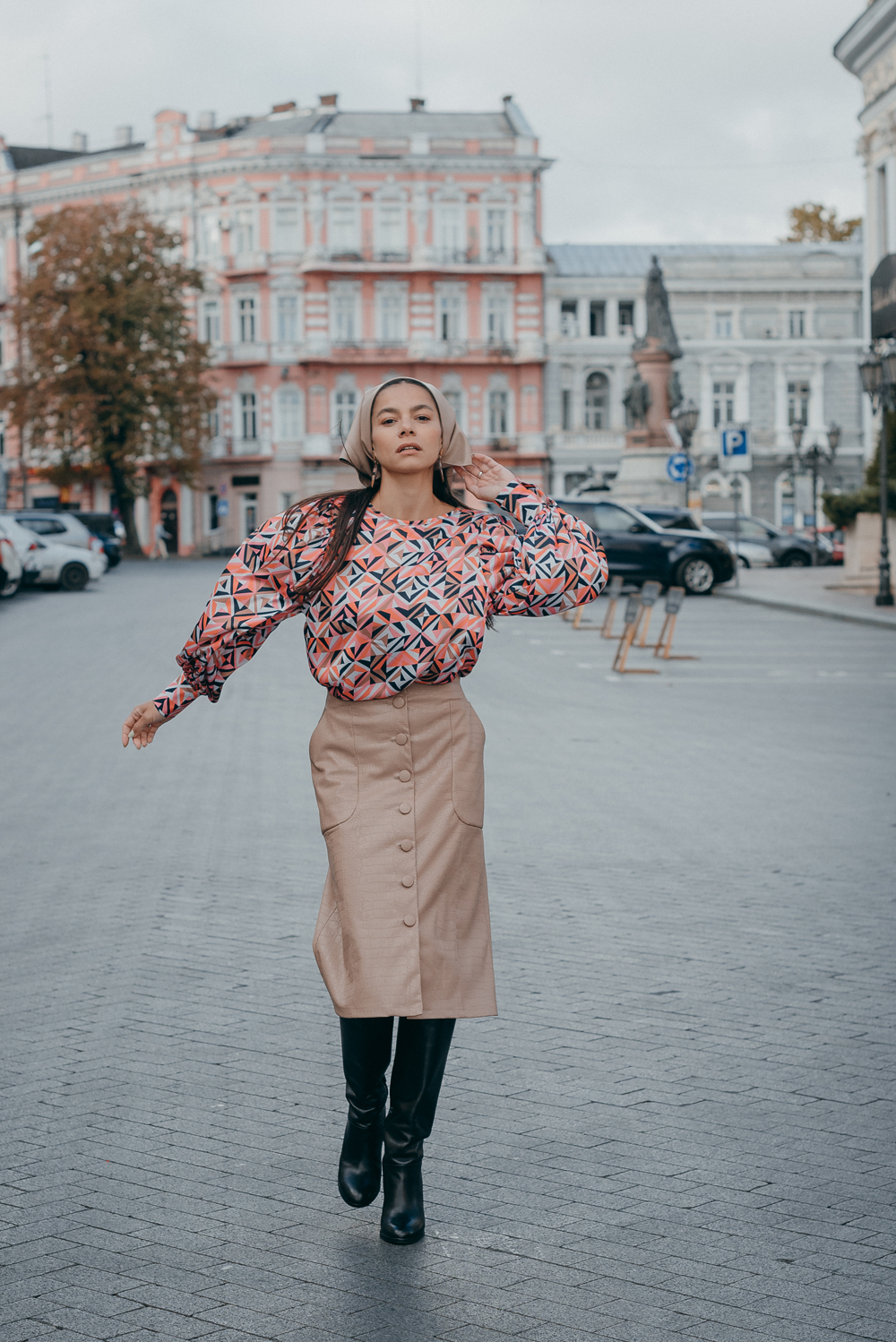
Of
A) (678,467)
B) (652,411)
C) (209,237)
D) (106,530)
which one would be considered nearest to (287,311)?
(209,237)

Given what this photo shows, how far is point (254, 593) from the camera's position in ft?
12.5

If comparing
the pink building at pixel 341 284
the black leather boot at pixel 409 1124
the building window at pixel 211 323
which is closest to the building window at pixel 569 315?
the pink building at pixel 341 284

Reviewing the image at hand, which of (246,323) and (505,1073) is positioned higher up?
(246,323)

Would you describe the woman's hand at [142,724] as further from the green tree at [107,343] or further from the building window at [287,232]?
the building window at [287,232]

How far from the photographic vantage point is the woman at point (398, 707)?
12.0 ft

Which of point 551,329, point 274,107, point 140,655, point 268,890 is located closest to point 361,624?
point 268,890

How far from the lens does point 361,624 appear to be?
12.0 feet

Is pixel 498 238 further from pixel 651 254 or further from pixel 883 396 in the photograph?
pixel 883 396

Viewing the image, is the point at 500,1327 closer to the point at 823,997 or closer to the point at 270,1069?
the point at 270,1069

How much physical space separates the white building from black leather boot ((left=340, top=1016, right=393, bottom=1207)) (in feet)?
220

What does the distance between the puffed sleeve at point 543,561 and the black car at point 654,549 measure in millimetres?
25424

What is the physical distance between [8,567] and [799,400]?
4758 cm

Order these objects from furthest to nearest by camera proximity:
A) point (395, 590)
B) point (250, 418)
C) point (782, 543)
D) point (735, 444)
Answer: point (250, 418), point (782, 543), point (735, 444), point (395, 590)

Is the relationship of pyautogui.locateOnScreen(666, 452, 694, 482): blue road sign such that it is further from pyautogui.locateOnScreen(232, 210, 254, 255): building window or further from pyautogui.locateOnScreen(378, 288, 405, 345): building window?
pyautogui.locateOnScreen(232, 210, 254, 255): building window
